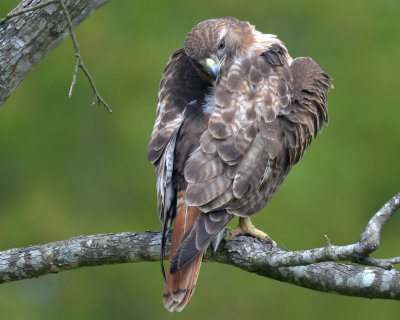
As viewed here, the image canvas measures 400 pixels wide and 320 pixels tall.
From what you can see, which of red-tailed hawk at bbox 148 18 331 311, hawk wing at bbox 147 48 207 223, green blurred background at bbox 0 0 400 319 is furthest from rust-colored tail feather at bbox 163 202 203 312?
green blurred background at bbox 0 0 400 319

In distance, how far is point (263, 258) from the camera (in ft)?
11.4

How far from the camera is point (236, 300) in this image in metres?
6.85

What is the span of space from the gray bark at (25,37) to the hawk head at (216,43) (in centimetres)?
81

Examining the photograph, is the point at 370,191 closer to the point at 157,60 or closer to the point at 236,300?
the point at 236,300

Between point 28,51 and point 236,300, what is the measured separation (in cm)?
368

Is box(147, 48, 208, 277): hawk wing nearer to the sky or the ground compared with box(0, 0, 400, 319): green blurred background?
nearer to the sky

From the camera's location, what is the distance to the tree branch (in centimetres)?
300

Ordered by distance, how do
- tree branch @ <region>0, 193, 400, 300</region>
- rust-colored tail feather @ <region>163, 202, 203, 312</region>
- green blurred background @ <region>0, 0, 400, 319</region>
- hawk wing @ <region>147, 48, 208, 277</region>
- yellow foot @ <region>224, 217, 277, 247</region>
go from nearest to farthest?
tree branch @ <region>0, 193, 400, 300</region>, rust-colored tail feather @ <region>163, 202, 203, 312</region>, hawk wing @ <region>147, 48, 208, 277</region>, yellow foot @ <region>224, 217, 277, 247</region>, green blurred background @ <region>0, 0, 400, 319</region>

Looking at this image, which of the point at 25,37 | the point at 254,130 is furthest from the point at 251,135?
the point at 25,37

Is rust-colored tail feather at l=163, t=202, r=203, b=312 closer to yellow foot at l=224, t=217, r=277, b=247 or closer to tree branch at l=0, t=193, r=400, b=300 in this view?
tree branch at l=0, t=193, r=400, b=300

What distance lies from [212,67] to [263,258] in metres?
1.20

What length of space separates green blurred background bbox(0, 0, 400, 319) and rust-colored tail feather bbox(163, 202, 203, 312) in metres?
3.07

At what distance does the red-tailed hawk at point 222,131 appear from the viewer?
3693 mm

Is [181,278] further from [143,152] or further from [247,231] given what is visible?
[143,152]
